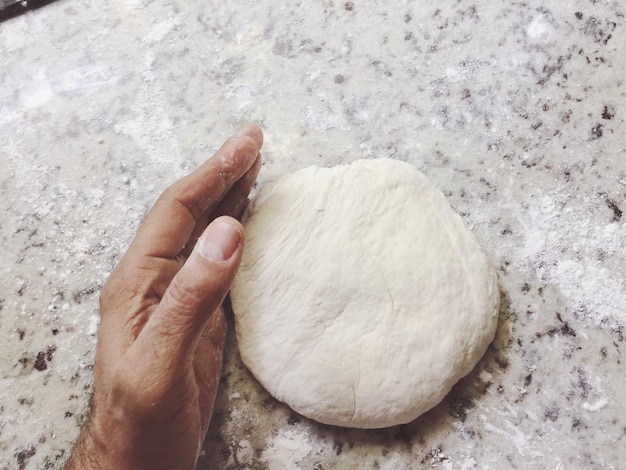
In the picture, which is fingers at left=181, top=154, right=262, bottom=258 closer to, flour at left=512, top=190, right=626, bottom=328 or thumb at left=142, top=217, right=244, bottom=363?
thumb at left=142, top=217, right=244, bottom=363

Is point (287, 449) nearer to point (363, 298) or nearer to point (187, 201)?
point (363, 298)

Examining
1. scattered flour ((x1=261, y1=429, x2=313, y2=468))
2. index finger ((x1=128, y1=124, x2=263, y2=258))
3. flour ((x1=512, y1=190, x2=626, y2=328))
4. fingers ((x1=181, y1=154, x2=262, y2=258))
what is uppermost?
index finger ((x1=128, y1=124, x2=263, y2=258))

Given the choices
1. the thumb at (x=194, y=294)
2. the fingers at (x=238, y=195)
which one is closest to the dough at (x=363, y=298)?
the fingers at (x=238, y=195)

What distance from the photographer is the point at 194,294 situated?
95 cm

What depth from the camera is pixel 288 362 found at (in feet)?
3.85

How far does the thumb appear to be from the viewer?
0.96 meters

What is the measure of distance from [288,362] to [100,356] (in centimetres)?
38

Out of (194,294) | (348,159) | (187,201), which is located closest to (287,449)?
(194,294)

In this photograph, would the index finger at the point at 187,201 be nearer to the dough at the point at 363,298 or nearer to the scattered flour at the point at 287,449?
the dough at the point at 363,298

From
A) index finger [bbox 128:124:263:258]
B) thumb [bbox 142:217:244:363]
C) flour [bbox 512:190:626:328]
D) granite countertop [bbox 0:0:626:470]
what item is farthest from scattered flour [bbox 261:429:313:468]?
flour [bbox 512:190:626:328]

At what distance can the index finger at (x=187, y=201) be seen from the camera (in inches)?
45.8

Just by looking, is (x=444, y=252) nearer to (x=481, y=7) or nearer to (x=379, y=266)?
(x=379, y=266)

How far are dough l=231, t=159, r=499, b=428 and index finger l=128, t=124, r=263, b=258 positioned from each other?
118 mm

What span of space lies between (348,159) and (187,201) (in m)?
0.46
